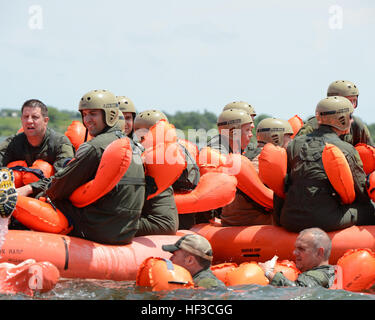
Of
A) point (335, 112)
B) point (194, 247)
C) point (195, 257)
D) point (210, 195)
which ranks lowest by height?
point (195, 257)

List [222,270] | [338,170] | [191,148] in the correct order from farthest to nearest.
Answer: [191,148] → [338,170] → [222,270]

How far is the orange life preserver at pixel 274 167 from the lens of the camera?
9.26 meters

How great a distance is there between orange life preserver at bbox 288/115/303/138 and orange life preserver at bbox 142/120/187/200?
450 centimetres

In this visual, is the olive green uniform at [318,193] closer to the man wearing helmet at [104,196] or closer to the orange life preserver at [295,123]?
the man wearing helmet at [104,196]

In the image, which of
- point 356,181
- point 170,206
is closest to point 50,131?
point 170,206

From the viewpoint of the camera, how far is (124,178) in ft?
27.0

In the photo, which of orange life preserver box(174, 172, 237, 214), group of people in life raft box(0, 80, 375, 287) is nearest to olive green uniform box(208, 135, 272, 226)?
group of people in life raft box(0, 80, 375, 287)

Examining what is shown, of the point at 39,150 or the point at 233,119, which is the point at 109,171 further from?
the point at 233,119

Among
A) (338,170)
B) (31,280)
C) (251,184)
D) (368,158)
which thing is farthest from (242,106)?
(31,280)

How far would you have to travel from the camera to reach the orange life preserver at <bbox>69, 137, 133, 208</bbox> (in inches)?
312

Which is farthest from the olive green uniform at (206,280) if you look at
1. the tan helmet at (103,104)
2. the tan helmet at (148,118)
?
the tan helmet at (148,118)

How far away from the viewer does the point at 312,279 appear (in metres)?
7.38

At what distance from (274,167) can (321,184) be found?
650 mm

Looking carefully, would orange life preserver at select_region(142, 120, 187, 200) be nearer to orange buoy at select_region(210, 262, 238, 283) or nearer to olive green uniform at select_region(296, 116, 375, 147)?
orange buoy at select_region(210, 262, 238, 283)
